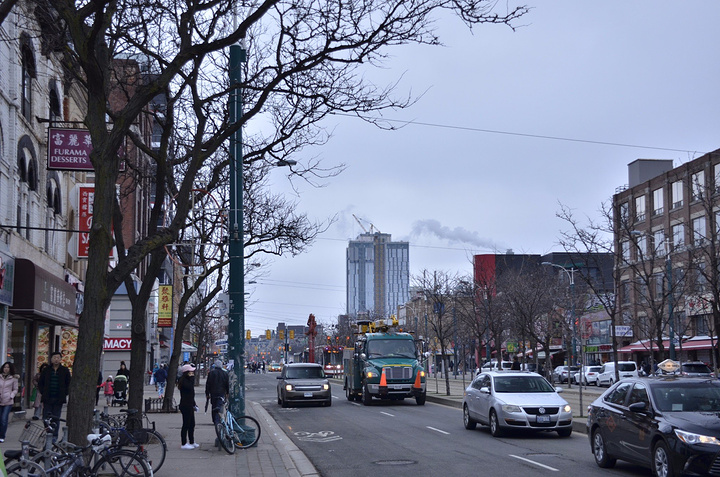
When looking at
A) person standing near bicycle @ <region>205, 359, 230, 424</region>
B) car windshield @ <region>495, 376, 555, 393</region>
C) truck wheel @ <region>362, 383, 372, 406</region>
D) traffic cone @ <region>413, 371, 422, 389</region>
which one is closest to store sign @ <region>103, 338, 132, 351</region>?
truck wheel @ <region>362, 383, 372, 406</region>

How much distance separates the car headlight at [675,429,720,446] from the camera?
11211 millimetres

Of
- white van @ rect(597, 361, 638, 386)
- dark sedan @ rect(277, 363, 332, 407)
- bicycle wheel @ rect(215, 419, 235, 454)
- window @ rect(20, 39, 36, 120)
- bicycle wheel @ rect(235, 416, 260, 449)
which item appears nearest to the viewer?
bicycle wheel @ rect(215, 419, 235, 454)

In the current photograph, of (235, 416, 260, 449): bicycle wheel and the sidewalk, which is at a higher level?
(235, 416, 260, 449): bicycle wheel

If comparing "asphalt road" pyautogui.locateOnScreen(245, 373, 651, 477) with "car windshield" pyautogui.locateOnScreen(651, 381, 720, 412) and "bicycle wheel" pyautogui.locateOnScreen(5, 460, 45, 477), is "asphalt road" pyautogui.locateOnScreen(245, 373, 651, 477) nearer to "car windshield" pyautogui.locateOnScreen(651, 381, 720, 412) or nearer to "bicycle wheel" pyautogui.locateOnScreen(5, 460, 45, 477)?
"car windshield" pyautogui.locateOnScreen(651, 381, 720, 412)

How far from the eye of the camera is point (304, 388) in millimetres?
34312

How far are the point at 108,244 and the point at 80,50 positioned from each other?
249cm

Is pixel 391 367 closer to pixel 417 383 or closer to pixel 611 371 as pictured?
pixel 417 383

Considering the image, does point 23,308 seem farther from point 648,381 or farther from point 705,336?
point 705,336

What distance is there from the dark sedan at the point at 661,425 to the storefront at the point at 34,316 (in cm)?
1545

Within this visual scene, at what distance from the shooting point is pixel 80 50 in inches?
421

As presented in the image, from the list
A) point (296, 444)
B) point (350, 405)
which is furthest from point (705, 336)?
point (296, 444)

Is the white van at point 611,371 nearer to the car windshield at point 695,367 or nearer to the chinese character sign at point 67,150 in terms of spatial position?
the car windshield at point 695,367

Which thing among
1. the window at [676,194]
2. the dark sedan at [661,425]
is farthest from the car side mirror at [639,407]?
the window at [676,194]

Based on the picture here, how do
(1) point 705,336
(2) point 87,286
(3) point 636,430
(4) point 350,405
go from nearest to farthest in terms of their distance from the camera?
(2) point 87,286
(3) point 636,430
(4) point 350,405
(1) point 705,336
